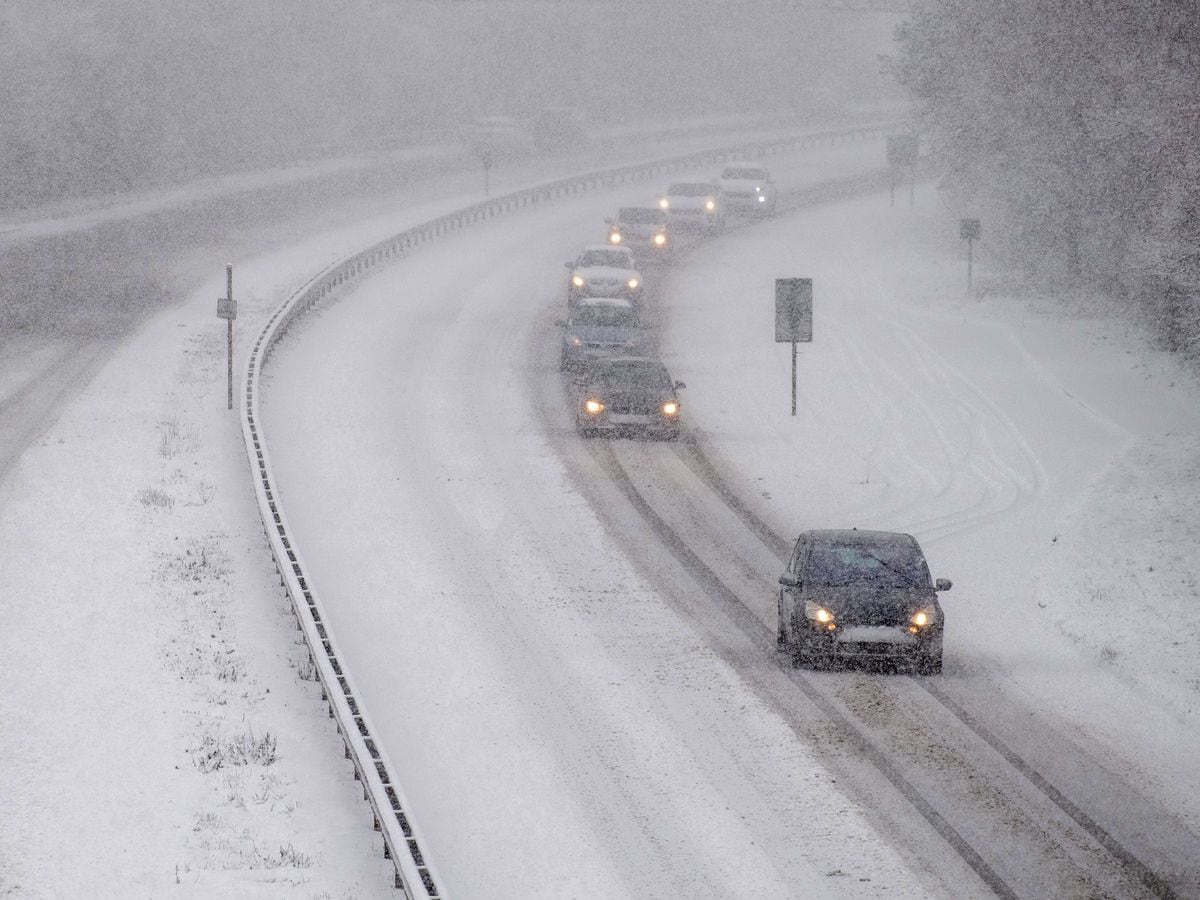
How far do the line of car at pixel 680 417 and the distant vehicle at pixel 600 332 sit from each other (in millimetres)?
20

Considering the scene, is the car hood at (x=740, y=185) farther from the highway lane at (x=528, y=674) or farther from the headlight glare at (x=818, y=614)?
the headlight glare at (x=818, y=614)

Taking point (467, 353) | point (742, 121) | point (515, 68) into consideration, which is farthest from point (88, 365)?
point (515, 68)

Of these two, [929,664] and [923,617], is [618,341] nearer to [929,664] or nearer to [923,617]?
[923,617]

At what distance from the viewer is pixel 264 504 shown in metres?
22.3

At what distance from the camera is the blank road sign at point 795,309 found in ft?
99.1

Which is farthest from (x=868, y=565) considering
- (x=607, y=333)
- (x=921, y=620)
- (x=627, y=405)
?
(x=607, y=333)

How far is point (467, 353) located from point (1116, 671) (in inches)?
748

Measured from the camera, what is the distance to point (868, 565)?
60.9 feet

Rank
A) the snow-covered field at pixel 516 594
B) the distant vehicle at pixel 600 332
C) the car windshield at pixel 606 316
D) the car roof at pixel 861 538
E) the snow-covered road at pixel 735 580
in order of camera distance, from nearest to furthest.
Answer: the snow-covered field at pixel 516 594 < the snow-covered road at pixel 735 580 < the car roof at pixel 861 538 < the distant vehicle at pixel 600 332 < the car windshield at pixel 606 316

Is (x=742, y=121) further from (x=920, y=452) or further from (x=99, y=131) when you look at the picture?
(x=920, y=452)

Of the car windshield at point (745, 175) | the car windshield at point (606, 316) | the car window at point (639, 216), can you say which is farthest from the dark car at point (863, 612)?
the car windshield at point (745, 175)

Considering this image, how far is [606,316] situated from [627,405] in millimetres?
5826

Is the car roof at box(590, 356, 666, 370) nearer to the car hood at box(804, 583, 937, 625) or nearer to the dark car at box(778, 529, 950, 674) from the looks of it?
the dark car at box(778, 529, 950, 674)

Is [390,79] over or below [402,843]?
over
